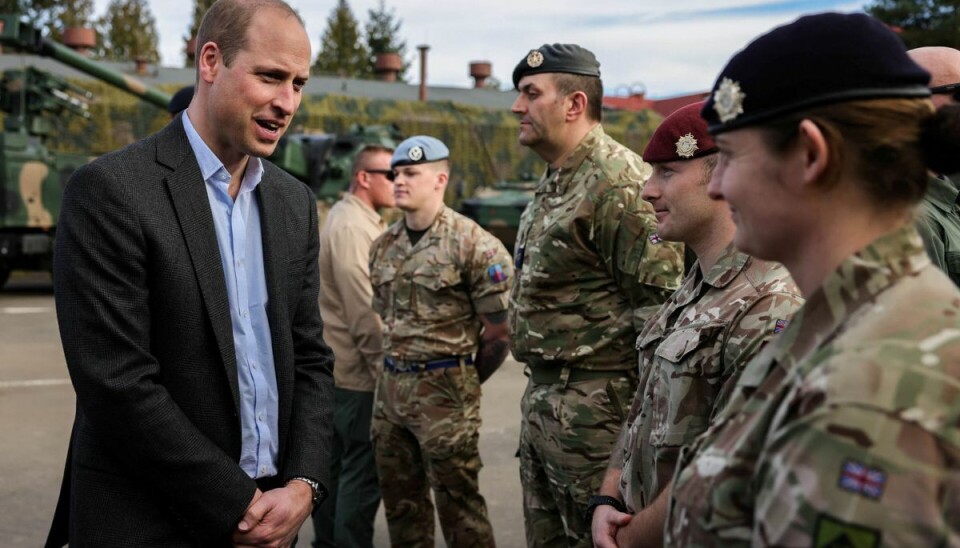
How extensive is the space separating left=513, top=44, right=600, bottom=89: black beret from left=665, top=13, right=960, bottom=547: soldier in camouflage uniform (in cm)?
260

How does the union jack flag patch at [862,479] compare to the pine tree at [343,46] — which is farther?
the pine tree at [343,46]

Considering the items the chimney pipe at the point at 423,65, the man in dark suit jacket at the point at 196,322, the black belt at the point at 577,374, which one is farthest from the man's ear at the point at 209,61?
the chimney pipe at the point at 423,65

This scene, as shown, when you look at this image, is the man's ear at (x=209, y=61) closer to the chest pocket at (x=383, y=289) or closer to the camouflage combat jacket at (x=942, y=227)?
A: the camouflage combat jacket at (x=942, y=227)

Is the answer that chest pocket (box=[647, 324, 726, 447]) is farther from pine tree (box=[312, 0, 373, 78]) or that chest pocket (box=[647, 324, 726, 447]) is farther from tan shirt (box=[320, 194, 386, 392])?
pine tree (box=[312, 0, 373, 78])

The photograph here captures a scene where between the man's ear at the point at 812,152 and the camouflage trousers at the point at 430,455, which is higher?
the man's ear at the point at 812,152

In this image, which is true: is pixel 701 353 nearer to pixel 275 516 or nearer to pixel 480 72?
pixel 275 516

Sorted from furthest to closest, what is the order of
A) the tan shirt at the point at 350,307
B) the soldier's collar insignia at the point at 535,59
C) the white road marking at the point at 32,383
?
1. the white road marking at the point at 32,383
2. the tan shirt at the point at 350,307
3. the soldier's collar insignia at the point at 535,59

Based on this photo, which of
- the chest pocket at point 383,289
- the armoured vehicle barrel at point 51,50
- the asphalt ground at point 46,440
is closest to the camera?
the chest pocket at point 383,289

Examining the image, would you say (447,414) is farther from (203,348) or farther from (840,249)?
(840,249)

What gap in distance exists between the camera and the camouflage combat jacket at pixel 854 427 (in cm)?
107

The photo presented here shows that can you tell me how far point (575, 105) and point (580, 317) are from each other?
85 centimetres

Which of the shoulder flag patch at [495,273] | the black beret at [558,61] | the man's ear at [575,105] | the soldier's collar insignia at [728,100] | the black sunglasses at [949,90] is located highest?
the black beret at [558,61]

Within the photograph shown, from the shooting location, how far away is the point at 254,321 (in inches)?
95.2

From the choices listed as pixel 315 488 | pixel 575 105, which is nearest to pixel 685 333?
pixel 315 488
